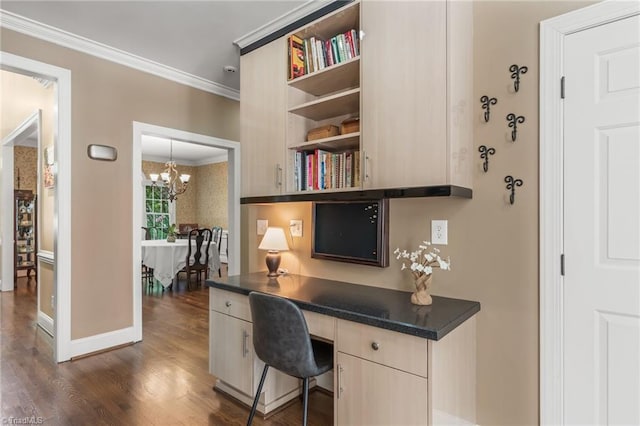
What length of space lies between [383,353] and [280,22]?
2307 mm

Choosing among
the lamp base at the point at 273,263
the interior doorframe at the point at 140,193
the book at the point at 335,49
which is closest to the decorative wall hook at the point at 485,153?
the book at the point at 335,49

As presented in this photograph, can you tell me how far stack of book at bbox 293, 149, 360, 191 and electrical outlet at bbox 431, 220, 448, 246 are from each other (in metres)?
0.51

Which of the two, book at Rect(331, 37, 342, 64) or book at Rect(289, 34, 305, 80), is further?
book at Rect(289, 34, 305, 80)

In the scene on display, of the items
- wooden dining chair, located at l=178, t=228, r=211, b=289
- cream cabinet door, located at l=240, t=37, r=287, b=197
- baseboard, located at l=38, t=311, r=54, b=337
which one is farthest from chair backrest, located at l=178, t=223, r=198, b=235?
cream cabinet door, located at l=240, t=37, r=287, b=197

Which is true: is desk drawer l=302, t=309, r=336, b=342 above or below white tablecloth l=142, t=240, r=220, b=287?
above

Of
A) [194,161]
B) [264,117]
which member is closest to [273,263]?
[264,117]

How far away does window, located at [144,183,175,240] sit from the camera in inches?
350

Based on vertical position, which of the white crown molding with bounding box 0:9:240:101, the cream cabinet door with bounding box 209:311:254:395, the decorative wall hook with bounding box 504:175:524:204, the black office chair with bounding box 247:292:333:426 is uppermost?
the white crown molding with bounding box 0:9:240:101

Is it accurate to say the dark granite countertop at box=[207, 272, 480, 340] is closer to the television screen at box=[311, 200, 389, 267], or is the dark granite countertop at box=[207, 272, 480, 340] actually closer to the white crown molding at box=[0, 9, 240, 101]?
the television screen at box=[311, 200, 389, 267]

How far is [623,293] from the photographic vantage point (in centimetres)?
146

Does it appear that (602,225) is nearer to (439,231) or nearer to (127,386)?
(439,231)

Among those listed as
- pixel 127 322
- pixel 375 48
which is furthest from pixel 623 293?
pixel 127 322

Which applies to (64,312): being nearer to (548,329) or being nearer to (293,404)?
(293,404)

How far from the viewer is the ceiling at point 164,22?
2.45m
